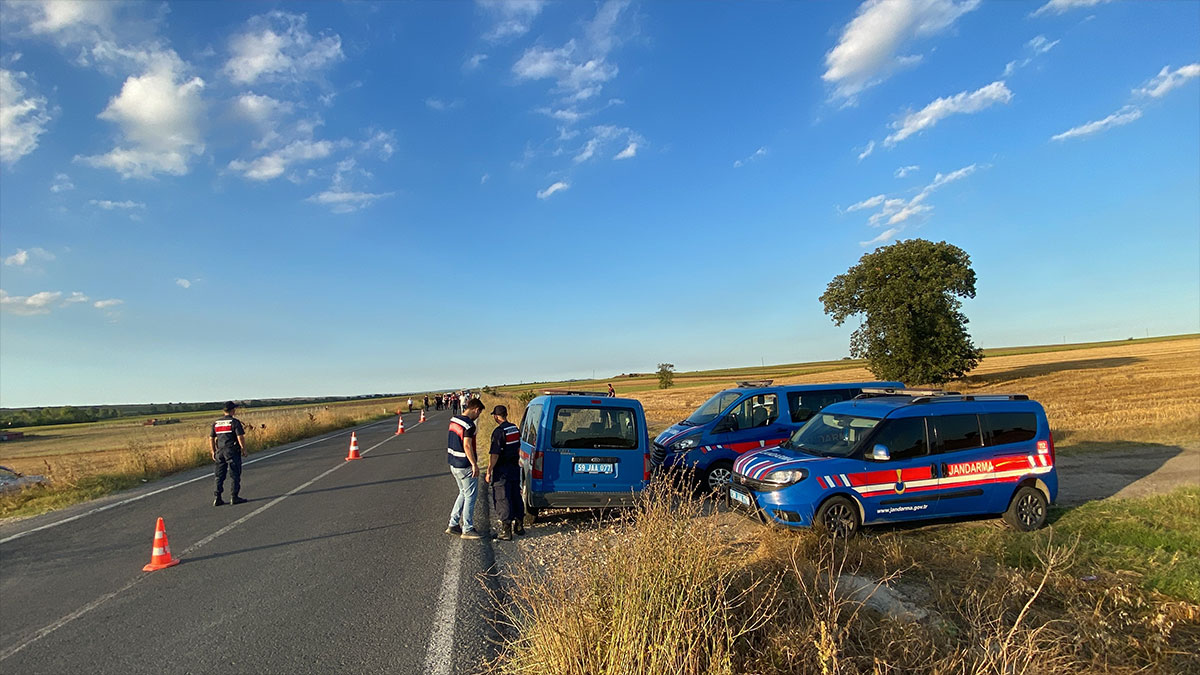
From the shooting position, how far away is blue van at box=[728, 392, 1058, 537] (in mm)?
6406

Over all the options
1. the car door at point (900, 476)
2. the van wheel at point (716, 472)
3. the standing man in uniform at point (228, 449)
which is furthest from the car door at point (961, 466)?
the standing man in uniform at point (228, 449)

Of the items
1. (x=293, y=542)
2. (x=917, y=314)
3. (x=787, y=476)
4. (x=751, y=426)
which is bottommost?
(x=293, y=542)

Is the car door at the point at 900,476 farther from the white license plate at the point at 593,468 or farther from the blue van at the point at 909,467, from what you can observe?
the white license plate at the point at 593,468

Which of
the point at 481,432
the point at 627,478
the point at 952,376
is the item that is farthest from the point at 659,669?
the point at 952,376

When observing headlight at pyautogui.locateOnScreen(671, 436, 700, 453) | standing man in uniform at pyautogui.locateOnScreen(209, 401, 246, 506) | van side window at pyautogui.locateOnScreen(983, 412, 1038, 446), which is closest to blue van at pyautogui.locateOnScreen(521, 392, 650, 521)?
headlight at pyautogui.locateOnScreen(671, 436, 700, 453)

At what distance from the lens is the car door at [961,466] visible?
22.4 feet

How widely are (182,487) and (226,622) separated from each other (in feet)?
32.7

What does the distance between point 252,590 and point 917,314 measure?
3558 centimetres

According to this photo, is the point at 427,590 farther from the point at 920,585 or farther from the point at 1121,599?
the point at 1121,599

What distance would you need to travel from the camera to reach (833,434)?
744 cm

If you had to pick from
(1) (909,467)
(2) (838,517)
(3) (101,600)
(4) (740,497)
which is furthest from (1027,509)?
(3) (101,600)

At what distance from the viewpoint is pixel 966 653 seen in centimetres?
283

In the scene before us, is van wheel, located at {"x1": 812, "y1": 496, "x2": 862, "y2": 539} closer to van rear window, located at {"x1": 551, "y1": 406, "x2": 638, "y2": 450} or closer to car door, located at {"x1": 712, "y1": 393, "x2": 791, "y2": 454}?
van rear window, located at {"x1": 551, "y1": 406, "x2": 638, "y2": 450}

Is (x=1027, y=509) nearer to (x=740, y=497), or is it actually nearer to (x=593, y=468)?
(x=740, y=497)
